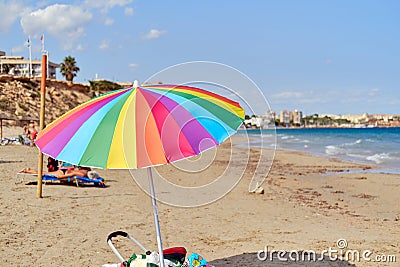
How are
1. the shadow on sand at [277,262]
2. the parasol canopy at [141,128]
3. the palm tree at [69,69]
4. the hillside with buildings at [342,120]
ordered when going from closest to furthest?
the parasol canopy at [141,128] < the shadow on sand at [277,262] < the palm tree at [69,69] < the hillside with buildings at [342,120]

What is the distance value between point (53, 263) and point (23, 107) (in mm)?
49682

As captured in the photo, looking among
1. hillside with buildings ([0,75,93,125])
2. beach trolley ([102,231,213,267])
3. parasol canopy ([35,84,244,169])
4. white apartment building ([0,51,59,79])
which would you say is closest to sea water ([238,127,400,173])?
parasol canopy ([35,84,244,169])

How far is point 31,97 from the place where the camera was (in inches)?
2219

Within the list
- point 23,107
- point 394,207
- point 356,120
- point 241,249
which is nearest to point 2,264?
point 241,249

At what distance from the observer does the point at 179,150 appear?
3.56 meters

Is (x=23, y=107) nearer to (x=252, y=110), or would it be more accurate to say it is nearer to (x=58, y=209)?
(x=58, y=209)

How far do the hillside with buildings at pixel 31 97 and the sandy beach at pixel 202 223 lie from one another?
37222 millimetres

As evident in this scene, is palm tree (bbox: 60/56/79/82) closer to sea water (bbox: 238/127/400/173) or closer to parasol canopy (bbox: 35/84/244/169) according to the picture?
sea water (bbox: 238/127/400/173)

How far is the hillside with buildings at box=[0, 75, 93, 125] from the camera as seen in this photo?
168 ft

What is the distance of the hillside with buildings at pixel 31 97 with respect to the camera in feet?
168

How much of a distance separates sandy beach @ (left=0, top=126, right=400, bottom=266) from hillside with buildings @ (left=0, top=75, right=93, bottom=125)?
122 feet

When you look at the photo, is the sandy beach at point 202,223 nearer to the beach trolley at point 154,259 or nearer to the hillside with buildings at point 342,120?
the beach trolley at point 154,259

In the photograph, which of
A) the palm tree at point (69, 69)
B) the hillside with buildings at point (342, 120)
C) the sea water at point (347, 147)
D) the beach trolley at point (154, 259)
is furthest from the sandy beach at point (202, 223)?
the hillside with buildings at point (342, 120)

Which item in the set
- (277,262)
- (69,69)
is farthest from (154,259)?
(69,69)
